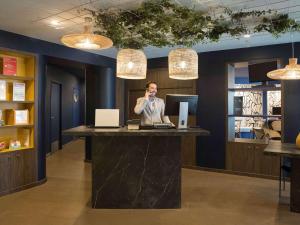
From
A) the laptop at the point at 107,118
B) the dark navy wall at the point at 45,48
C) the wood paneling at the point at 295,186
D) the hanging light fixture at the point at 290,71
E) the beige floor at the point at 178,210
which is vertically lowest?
the beige floor at the point at 178,210

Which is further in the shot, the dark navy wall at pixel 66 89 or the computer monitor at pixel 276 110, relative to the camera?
the dark navy wall at pixel 66 89

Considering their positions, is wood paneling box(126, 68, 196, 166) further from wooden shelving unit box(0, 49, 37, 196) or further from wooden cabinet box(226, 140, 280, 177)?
wooden shelving unit box(0, 49, 37, 196)

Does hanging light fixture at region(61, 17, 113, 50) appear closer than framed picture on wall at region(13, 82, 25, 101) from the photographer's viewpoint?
Yes

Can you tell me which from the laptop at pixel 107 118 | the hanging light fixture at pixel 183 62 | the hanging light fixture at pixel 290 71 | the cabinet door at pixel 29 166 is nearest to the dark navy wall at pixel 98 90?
the cabinet door at pixel 29 166

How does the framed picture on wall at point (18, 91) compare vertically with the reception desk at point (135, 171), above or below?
above

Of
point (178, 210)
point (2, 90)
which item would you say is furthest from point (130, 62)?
point (2, 90)

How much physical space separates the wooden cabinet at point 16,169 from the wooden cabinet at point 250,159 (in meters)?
4.10

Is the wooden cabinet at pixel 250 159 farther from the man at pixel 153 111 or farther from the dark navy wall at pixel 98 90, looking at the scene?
the dark navy wall at pixel 98 90

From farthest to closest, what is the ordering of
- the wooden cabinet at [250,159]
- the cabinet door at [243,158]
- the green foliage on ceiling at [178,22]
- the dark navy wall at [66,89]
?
the dark navy wall at [66,89] → the cabinet door at [243,158] → the wooden cabinet at [250,159] → the green foliage on ceiling at [178,22]

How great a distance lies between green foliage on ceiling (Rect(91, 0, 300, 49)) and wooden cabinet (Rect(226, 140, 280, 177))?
2.50 m

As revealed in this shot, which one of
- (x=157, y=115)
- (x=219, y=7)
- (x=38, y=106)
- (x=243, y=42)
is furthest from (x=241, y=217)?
(x=38, y=106)

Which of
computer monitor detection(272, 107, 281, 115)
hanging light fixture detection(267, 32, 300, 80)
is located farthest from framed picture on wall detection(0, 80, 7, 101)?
computer monitor detection(272, 107, 281, 115)

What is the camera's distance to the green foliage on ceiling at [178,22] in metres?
3.75

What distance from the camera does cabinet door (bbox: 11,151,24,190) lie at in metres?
4.70
